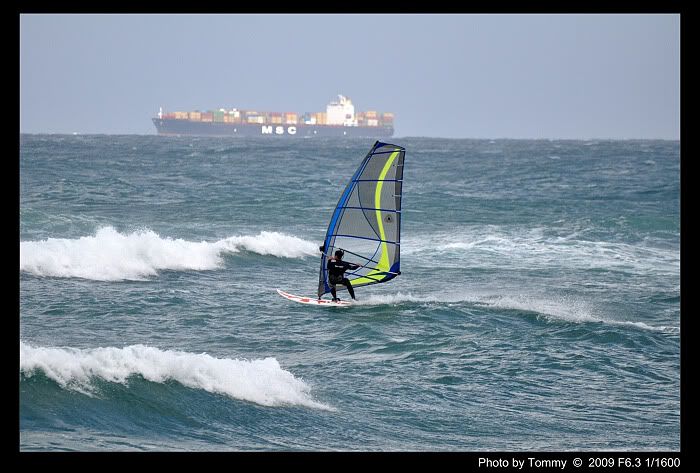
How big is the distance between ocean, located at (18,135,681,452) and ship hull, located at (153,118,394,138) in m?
129

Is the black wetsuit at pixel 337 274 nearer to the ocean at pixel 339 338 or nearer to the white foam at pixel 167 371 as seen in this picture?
the ocean at pixel 339 338

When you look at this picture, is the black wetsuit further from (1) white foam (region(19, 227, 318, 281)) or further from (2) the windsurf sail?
(1) white foam (region(19, 227, 318, 281))

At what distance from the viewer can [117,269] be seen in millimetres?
19609

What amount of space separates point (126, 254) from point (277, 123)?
486 feet

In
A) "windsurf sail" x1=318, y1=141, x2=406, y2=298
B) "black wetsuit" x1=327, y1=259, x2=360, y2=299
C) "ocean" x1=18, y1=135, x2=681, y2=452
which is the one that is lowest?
"ocean" x1=18, y1=135, x2=681, y2=452

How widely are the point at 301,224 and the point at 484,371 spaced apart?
17.6 meters

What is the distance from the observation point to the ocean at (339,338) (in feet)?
32.4

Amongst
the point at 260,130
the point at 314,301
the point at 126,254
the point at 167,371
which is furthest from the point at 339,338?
the point at 260,130

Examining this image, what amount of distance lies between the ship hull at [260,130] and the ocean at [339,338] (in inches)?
5062

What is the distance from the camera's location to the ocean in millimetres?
9883

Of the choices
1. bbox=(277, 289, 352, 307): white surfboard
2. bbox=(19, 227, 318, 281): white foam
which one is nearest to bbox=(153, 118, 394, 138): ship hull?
bbox=(19, 227, 318, 281): white foam

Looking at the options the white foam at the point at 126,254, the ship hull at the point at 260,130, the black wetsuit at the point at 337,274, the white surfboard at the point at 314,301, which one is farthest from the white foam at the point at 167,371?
the ship hull at the point at 260,130

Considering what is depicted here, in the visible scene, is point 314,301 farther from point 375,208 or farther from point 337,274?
point 375,208

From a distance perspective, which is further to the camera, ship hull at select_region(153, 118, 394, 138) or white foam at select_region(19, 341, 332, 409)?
ship hull at select_region(153, 118, 394, 138)
